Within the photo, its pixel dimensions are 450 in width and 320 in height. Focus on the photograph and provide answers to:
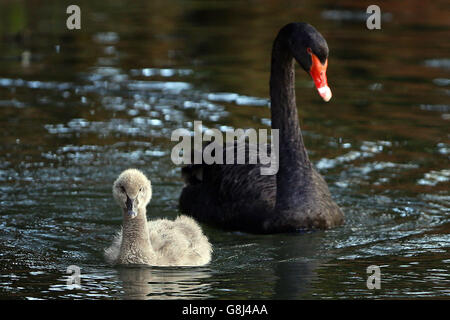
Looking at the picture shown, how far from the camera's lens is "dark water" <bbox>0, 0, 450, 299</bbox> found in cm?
616

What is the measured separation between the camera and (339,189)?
8453 millimetres

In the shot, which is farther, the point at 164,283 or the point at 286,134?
the point at 286,134

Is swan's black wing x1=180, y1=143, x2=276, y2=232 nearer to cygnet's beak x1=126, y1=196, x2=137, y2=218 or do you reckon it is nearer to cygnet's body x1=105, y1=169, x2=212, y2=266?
cygnet's body x1=105, y1=169, x2=212, y2=266

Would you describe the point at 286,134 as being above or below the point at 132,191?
above

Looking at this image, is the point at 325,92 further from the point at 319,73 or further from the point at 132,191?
the point at 132,191

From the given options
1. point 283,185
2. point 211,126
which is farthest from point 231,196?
point 211,126

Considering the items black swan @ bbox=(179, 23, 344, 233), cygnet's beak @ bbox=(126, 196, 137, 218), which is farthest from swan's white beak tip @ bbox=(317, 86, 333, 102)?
cygnet's beak @ bbox=(126, 196, 137, 218)

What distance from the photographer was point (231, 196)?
752 cm

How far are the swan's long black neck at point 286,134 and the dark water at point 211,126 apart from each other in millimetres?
412

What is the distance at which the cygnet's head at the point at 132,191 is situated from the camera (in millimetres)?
5941

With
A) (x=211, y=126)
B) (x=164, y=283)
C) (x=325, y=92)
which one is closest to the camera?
(x=164, y=283)

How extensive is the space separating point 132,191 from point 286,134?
76.2 inches

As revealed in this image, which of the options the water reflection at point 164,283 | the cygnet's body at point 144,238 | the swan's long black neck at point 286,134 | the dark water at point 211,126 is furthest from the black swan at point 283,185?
the water reflection at point 164,283

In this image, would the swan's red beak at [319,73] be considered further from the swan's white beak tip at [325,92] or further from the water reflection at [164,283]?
the water reflection at [164,283]
